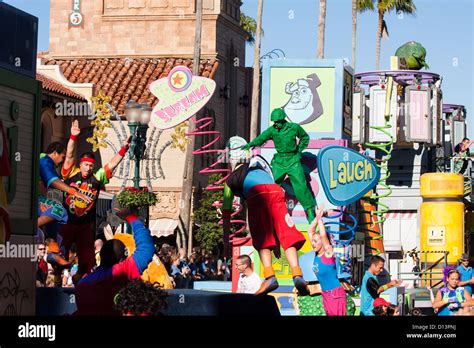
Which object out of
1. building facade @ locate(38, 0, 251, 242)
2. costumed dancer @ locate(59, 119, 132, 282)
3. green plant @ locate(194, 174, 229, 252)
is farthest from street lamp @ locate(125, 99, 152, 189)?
building facade @ locate(38, 0, 251, 242)

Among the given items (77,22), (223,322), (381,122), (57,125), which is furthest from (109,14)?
(223,322)

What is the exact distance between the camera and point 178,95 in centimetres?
1916

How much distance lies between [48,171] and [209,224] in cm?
2298

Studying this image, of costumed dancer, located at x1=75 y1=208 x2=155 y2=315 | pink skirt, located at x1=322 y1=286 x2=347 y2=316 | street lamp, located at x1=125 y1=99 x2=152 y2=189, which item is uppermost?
street lamp, located at x1=125 y1=99 x2=152 y2=189

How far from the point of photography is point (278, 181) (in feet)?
63.5

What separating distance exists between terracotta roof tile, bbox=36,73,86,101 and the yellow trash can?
34.4 ft

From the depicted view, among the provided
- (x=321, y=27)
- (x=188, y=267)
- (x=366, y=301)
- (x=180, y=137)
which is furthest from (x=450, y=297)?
(x=321, y=27)

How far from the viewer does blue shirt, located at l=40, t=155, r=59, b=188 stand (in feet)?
45.2

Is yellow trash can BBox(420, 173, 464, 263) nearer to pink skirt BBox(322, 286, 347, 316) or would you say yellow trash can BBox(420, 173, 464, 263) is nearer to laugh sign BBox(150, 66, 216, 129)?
laugh sign BBox(150, 66, 216, 129)

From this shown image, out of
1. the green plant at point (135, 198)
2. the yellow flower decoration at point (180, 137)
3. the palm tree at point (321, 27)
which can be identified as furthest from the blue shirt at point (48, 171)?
the palm tree at point (321, 27)

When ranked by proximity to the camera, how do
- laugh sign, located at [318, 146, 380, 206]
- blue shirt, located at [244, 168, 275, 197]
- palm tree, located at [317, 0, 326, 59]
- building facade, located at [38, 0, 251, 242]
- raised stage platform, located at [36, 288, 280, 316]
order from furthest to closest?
palm tree, located at [317, 0, 326, 59]
building facade, located at [38, 0, 251, 242]
laugh sign, located at [318, 146, 380, 206]
blue shirt, located at [244, 168, 275, 197]
raised stage platform, located at [36, 288, 280, 316]

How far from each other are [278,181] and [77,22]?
23.8 metres

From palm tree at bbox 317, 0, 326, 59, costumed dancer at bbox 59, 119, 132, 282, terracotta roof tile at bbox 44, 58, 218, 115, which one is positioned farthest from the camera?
palm tree at bbox 317, 0, 326, 59

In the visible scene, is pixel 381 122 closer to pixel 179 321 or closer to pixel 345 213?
pixel 345 213
